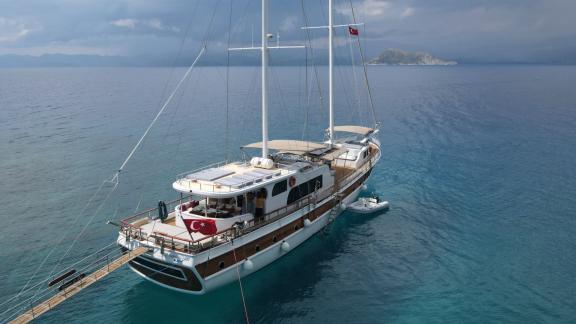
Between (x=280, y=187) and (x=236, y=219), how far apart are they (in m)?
3.71

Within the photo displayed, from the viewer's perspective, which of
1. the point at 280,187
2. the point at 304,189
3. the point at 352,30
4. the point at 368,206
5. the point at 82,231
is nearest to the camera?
the point at 280,187

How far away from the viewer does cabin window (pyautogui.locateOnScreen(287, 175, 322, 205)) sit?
82.0 ft

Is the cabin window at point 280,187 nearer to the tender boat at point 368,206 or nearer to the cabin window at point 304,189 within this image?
the cabin window at point 304,189

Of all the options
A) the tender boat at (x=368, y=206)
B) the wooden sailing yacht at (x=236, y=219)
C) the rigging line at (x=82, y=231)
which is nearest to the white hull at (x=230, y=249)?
the wooden sailing yacht at (x=236, y=219)

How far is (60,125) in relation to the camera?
6625 cm

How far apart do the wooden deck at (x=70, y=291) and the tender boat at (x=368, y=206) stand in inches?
700

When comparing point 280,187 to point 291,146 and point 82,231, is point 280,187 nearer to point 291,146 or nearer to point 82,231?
point 291,146

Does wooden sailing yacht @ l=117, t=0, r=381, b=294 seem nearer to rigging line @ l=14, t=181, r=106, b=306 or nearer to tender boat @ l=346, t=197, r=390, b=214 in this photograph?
tender boat @ l=346, t=197, r=390, b=214

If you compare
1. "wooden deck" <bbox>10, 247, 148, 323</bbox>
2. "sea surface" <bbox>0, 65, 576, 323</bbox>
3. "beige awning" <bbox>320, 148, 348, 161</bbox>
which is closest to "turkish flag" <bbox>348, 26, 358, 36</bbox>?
"beige awning" <bbox>320, 148, 348, 161</bbox>

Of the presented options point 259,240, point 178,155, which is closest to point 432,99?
point 178,155

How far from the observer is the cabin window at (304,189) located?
82.0ft

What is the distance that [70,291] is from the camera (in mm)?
16547

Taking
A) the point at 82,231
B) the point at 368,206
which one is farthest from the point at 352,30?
the point at 82,231

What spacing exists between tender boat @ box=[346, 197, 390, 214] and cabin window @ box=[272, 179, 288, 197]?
9.62m
